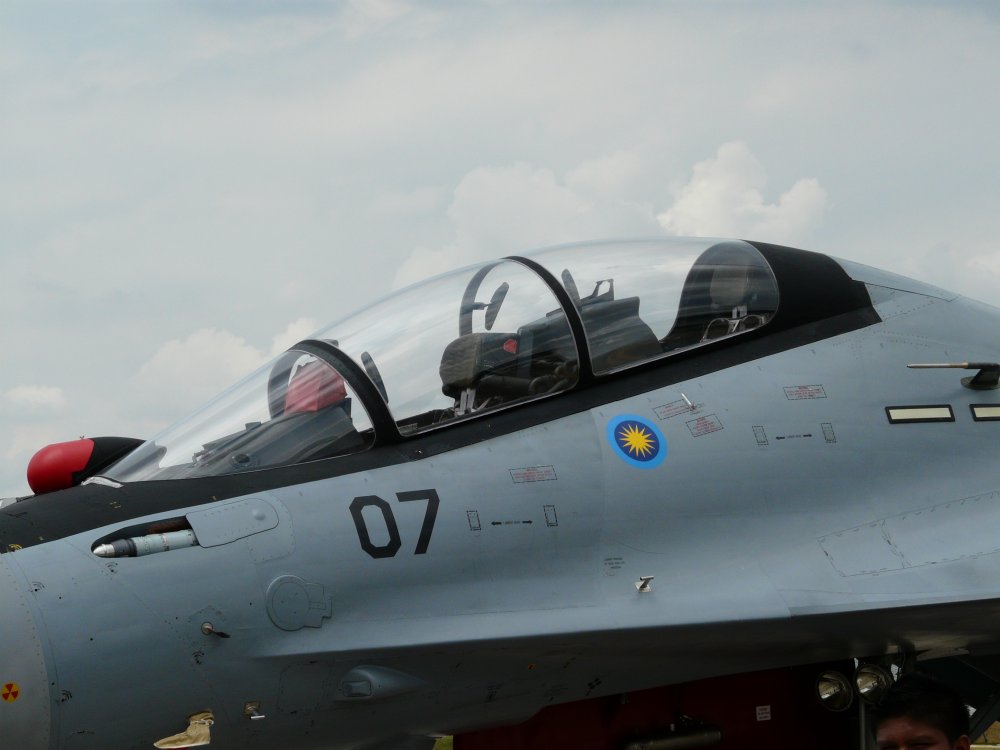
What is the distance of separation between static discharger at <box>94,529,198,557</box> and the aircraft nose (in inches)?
15.0

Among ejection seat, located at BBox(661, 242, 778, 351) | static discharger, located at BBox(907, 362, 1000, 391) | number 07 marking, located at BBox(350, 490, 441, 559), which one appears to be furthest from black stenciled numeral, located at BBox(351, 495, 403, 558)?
static discharger, located at BBox(907, 362, 1000, 391)

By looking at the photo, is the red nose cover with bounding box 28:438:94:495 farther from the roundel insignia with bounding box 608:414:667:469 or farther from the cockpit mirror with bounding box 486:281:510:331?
the roundel insignia with bounding box 608:414:667:469

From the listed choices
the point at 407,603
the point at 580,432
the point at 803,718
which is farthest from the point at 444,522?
the point at 803,718

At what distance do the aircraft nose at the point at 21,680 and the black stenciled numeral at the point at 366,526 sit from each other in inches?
A: 54.2

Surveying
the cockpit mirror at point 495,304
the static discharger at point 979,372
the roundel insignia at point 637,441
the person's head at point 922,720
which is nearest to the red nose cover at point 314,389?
the cockpit mirror at point 495,304

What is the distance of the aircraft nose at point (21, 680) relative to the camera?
4617 millimetres

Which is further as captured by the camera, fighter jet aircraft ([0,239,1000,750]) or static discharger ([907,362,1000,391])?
static discharger ([907,362,1000,391])

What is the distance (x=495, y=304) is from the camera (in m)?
6.45

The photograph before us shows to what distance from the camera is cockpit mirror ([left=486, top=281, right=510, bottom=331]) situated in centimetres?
634

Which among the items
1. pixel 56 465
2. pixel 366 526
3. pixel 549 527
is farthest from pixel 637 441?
pixel 56 465

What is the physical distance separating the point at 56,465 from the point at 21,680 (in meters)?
1.38

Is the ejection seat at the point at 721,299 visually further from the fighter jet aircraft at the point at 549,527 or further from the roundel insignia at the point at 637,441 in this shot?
the roundel insignia at the point at 637,441

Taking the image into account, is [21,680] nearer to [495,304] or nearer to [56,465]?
[56,465]

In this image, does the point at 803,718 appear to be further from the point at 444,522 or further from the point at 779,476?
the point at 444,522
